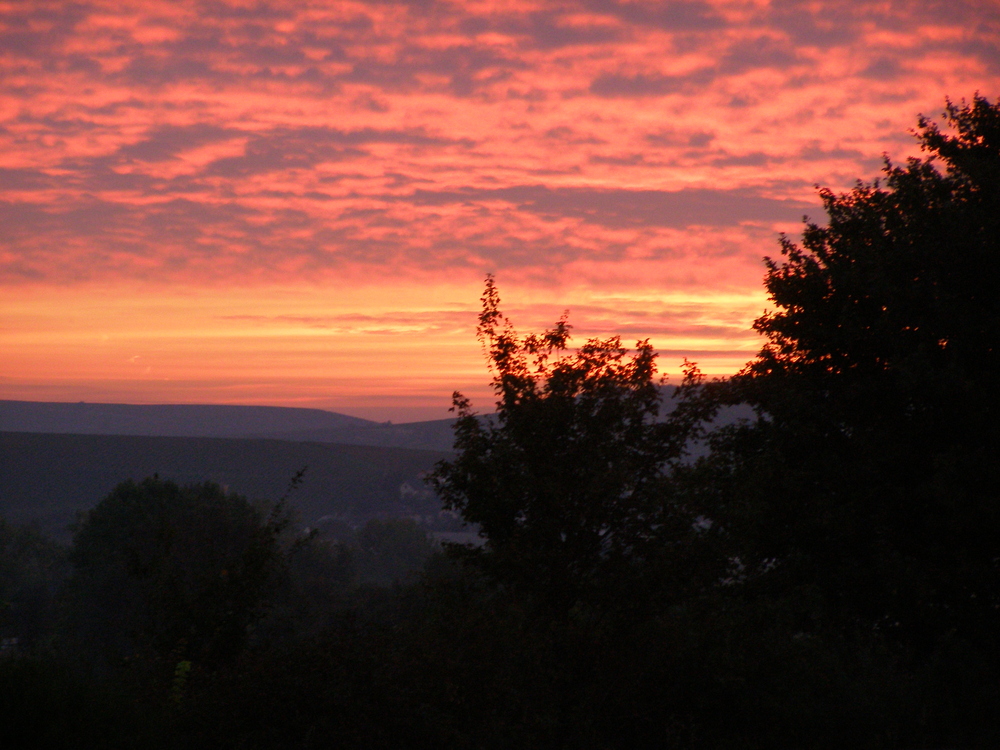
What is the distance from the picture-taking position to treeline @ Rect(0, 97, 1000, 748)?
37.6 feet

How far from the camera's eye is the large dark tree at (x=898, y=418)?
49.9 feet

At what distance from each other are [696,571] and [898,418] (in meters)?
6.46

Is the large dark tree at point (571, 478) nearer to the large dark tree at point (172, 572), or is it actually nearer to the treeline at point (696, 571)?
the treeline at point (696, 571)

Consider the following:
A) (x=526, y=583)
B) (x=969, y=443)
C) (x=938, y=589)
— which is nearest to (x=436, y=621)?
(x=526, y=583)

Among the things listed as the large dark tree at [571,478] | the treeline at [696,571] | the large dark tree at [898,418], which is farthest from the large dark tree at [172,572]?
the large dark tree at [898,418]

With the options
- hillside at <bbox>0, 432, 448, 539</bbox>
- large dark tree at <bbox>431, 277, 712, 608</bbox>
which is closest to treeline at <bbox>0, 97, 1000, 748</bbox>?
large dark tree at <bbox>431, 277, 712, 608</bbox>

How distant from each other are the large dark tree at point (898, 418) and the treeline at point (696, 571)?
0.06 m

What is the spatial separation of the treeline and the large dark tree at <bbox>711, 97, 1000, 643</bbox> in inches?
2.3

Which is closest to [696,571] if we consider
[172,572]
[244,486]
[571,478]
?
[571,478]

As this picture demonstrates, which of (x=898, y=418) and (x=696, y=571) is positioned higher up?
(x=898, y=418)

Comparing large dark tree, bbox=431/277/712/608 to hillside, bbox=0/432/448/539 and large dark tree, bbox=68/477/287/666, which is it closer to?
large dark tree, bbox=68/477/287/666

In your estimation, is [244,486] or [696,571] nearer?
[696,571]

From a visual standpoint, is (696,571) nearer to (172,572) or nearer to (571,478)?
(571,478)

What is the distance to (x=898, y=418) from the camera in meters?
16.8
